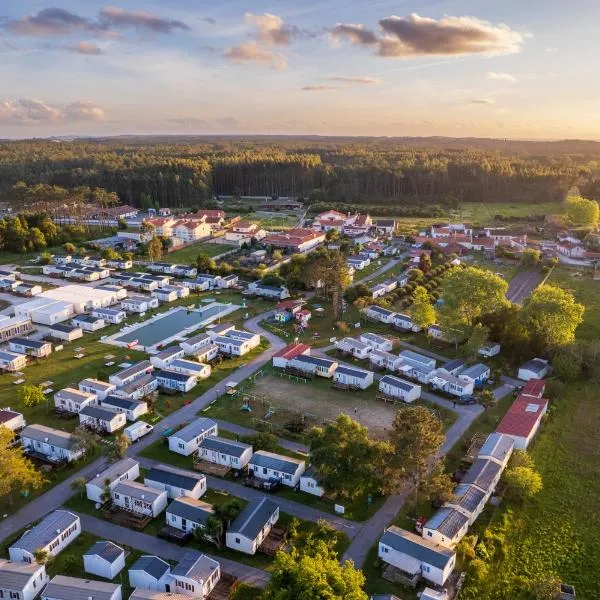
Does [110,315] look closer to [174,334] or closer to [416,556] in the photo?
[174,334]

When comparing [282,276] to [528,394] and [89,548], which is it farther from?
[89,548]

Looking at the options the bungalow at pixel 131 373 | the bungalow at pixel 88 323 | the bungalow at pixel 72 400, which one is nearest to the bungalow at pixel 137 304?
the bungalow at pixel 88 323

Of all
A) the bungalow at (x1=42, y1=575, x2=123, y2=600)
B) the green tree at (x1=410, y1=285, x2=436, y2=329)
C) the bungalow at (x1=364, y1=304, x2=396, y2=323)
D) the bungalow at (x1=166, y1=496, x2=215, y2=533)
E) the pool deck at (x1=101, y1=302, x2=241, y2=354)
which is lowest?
the bungalow at (x1=42, y1=575, x2=123, y2=600)


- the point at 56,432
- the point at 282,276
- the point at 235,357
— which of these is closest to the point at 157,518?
the point at 56,432

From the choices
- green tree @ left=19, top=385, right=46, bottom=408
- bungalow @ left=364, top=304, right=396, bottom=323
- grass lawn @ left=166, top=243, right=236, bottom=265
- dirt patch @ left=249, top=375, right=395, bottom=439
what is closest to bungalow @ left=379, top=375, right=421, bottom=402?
dirt patch @ left=249, top=375, right=395, bottom=439

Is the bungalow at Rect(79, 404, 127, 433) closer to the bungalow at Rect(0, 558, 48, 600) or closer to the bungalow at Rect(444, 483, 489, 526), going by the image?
the bungalow at Rect(0, 558, 48, 600)

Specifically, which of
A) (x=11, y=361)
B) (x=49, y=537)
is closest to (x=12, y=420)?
(x=11, y=361)

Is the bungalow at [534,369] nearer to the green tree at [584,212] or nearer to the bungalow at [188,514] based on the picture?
the bungalow at [188,514]
